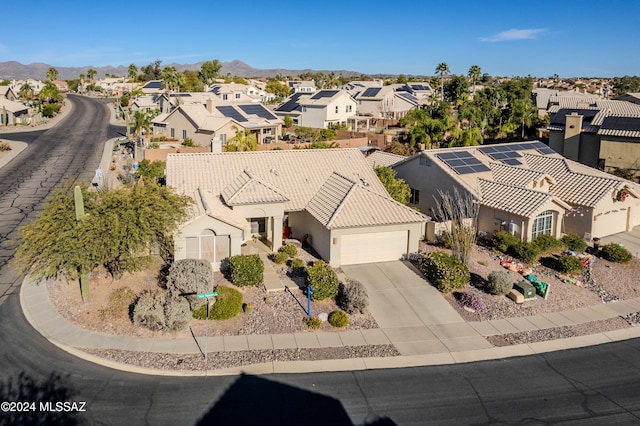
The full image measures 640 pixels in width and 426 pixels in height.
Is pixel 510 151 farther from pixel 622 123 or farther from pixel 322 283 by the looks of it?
pixel 322 283

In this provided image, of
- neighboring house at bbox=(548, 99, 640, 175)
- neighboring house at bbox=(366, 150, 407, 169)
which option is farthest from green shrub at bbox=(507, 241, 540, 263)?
neighboring house at bbox=(548, 99, 640, 175)

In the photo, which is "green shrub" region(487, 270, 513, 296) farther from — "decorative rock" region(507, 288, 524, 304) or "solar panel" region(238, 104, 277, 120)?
"solar panel" region(238, 104, 277, 120)

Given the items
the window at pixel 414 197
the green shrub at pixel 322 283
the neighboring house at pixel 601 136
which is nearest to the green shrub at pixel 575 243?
Result: the window at pixel 414 197

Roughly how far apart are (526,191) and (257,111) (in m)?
43.4

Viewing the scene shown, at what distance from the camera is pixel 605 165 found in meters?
48.9

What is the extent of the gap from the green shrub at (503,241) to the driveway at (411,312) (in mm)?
6123

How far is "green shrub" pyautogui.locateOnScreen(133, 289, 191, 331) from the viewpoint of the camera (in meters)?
21.3

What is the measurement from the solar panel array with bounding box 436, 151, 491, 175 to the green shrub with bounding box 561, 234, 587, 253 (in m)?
7.82

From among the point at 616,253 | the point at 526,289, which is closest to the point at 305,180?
the point at 526,289

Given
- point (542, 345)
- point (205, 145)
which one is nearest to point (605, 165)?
point (542, 345)

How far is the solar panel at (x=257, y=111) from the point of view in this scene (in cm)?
6806

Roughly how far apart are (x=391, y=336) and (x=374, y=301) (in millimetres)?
3200

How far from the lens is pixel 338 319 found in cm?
2242

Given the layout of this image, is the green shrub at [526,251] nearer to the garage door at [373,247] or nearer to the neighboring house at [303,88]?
the garage door at [373,247]
